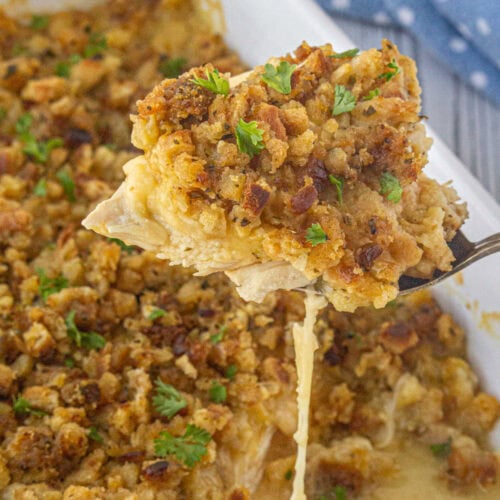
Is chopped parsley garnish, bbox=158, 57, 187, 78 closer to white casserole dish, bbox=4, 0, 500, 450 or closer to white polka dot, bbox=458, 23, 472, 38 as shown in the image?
white casserole dish, bbox=4, 0, 500, 450

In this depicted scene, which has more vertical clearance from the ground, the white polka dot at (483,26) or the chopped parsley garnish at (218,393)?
the white polka dot at (483,26)

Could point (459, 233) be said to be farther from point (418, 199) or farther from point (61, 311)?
point (61, 311)

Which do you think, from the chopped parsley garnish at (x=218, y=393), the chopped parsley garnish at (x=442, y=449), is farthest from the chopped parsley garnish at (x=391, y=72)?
the chopped parsley garnish at (x=442, y=449)

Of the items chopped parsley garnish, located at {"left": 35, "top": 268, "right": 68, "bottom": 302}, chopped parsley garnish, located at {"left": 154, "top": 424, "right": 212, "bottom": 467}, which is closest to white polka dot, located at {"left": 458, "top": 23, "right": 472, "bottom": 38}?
chopped parsley garnish, located at {"left": 35, "top": 268, "right": 68, "bottom": 302}

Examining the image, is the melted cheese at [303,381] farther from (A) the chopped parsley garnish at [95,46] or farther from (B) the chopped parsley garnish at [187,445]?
(A) the chopped parsley garnish at [95,46]

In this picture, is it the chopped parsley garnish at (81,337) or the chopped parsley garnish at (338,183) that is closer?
the chopped parsley garnish at (338,183)
